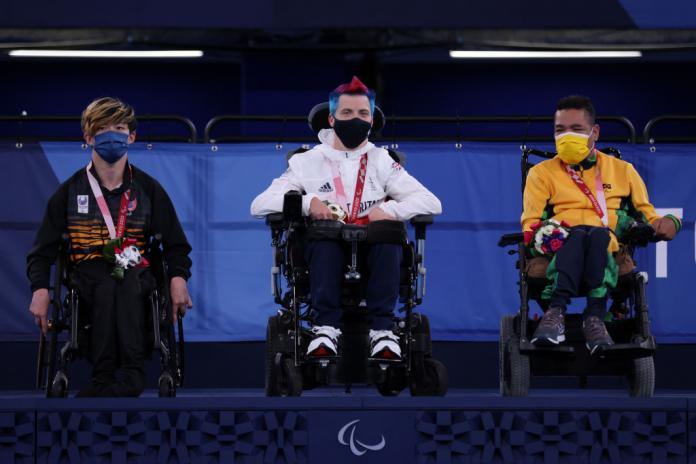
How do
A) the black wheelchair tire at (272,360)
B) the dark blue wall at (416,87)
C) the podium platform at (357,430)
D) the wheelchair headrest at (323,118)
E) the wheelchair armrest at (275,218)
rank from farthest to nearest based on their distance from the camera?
the dark blue wall at (416,87), the wheelchair headrest at (323,118), the black wheelchair tire at (272,360), the wheelchair armrest at (275,218), the podium platform at (357,430)

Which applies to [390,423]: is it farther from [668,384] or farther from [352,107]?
[668,384]

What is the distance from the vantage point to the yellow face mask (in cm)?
519

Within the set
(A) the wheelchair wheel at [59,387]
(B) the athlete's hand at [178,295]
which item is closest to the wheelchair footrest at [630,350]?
(B) the athlete's hand at [178,295]

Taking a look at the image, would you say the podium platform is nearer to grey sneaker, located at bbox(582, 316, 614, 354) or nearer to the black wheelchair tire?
grey sneaker, located at bbox(582, 316, 614, 354)

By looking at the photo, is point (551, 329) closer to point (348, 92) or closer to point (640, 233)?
point (640, 233)

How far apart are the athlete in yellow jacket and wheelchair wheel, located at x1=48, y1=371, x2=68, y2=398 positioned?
1.78 m

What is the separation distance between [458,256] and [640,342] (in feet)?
6.80

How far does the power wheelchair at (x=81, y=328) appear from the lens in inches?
186

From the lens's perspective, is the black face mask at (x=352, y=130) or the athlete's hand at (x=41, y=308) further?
the black face mask at (x=352, y=130)

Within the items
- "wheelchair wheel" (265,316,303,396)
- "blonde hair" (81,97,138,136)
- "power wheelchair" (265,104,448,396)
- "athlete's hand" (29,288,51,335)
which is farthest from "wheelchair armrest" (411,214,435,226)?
"athlete's hand" (29,288,51,335)

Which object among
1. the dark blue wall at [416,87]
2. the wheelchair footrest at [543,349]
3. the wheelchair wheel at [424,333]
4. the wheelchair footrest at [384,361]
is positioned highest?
the dark blue wall at [416,87]

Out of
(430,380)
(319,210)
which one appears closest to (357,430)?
(430,380)

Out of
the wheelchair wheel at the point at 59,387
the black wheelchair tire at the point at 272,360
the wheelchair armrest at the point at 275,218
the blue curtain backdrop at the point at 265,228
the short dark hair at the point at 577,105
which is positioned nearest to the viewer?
the wheelchair wheel at the point at 59,387

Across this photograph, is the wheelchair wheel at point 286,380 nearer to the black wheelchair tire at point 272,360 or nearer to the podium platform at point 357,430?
the black wheelchair tire at point 272,360
